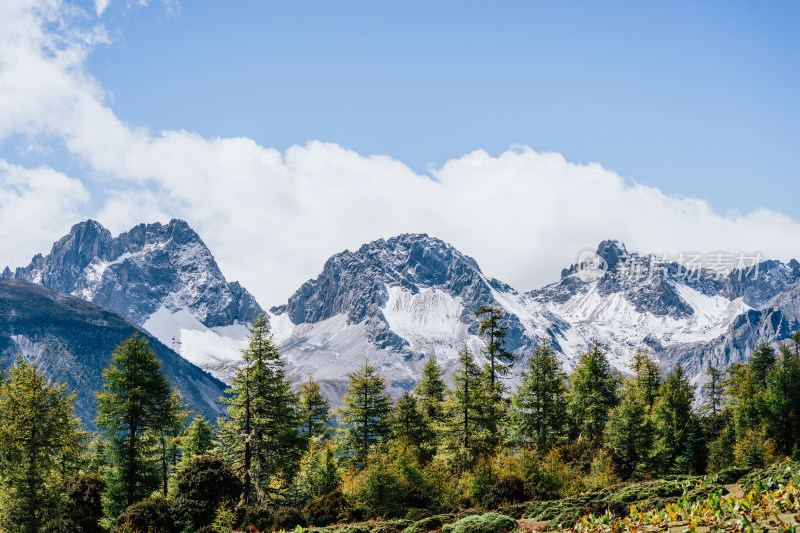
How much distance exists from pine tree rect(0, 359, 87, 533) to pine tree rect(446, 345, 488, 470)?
2516cm

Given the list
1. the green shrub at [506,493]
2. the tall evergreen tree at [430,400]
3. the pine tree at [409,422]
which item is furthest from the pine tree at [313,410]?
the green shrub at [506,493]

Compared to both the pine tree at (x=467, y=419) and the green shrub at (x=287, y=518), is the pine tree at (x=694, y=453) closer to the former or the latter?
the pine tree at (x=467, y=419)

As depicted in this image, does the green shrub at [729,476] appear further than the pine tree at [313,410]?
No

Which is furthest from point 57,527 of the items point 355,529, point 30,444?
point 355,529

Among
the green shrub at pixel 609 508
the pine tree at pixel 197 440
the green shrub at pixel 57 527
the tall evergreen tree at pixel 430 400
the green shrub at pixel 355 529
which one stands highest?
the tall evergreen tree at pixel 430 400

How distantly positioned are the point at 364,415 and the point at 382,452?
261 inches

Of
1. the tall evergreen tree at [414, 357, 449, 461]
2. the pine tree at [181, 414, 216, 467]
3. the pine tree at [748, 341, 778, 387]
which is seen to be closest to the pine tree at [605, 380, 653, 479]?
the tall evergreen tree at [414, 357, 449, 461]

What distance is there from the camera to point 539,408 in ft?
161

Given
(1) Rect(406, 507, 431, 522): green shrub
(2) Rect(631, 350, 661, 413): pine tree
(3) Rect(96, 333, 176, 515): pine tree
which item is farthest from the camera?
(2) Rect(631, 350, 661, 413): pine tree

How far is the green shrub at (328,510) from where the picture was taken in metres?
31.3

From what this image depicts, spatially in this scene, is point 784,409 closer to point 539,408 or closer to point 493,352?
point 539,408

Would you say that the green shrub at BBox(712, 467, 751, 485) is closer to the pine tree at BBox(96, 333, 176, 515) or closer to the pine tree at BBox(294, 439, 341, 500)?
the pine tree at BBox(294, 439, 341, 500)

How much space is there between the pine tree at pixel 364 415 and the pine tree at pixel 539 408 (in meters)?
11.5

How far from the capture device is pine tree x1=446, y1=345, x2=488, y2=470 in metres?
40.6
